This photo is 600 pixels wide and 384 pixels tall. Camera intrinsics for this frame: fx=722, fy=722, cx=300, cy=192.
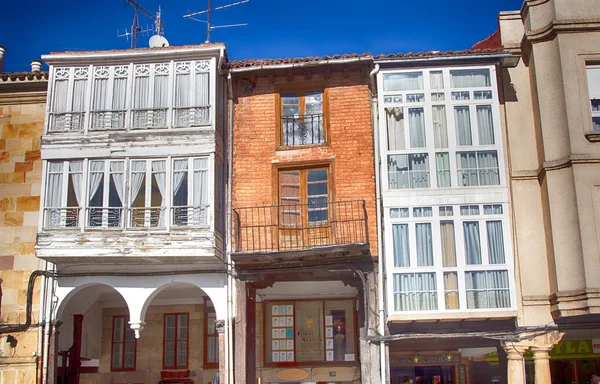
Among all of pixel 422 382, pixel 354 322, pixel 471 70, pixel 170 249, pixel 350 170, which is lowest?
pixel 422 382

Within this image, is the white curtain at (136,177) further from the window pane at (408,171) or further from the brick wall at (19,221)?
the window pane at (408,171)

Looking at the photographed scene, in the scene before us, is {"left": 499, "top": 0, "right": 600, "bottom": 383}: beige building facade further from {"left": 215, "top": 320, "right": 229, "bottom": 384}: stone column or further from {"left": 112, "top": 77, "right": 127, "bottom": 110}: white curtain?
{"left": 112, "top": 77, "right": 127, "bottom": 110}: white curtain

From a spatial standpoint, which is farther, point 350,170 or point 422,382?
point 422,382

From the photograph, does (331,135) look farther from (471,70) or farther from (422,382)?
(422,382)

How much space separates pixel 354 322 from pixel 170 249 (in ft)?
20.4

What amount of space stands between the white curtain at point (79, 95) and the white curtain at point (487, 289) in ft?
36.6

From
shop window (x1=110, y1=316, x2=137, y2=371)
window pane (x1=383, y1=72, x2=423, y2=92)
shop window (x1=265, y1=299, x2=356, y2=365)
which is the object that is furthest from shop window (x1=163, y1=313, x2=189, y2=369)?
window pane (x1=383, y1=72, x2=423, y2=92)

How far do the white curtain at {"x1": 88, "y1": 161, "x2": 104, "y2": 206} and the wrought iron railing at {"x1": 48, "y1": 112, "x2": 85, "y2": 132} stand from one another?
3.77 feet

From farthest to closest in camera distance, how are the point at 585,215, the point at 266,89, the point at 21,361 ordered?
the point at 266,89
the point at 21,361
the point at 585,215

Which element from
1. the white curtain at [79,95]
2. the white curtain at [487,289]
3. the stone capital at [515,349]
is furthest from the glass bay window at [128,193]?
the stone capital at [515,349]

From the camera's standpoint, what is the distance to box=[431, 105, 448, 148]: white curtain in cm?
1886

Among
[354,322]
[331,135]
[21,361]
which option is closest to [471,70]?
[331,135]

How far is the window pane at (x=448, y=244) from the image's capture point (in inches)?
709

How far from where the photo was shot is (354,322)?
69.5 ft
